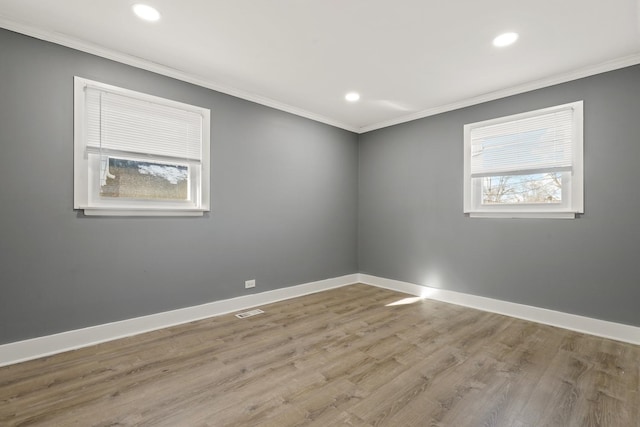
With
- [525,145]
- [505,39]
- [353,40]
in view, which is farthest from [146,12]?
[525,145]

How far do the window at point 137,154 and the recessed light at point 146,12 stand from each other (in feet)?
2.66

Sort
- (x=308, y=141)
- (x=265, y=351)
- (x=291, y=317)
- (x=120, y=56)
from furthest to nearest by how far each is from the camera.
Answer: (x=308, y=141), (x=291, y=317), (x=120, y=56), (x=265, y=351)

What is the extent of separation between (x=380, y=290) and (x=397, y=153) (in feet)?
7.09

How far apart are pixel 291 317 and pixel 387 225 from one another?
2201 millimetres

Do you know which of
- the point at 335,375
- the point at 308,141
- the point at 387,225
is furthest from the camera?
the point at 387,225

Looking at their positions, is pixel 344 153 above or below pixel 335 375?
above

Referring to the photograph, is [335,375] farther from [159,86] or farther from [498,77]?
[498,77]

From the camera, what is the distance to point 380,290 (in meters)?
4.54

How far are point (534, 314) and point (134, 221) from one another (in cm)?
436

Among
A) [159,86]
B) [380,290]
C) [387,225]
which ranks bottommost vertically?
[380,290]

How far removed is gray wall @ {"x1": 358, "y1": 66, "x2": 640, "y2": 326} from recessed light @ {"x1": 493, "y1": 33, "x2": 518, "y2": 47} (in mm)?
1139

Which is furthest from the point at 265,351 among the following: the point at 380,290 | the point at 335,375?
the point at 380,290

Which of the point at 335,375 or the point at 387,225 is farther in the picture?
the point at 387,225

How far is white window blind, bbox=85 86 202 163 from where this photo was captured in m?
2.64
